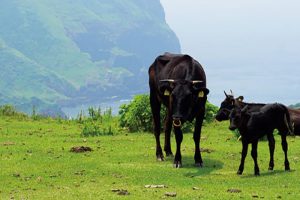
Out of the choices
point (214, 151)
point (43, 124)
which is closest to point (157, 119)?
point (214, 151)

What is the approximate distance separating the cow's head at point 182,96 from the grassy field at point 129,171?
145cm

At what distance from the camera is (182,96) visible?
15055 mm

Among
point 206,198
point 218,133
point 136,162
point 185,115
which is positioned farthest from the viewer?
point 218,133

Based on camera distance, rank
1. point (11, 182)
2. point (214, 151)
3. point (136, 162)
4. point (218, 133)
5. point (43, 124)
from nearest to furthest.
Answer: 1. point (11, 182)
2. point (136, 162)
3. point (214, 151)
4. point (218, 133)
5. point (43, 124)

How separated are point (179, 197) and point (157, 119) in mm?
7641

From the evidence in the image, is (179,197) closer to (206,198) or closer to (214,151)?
(206,198)

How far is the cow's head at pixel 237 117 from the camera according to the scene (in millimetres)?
14250

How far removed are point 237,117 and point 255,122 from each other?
0.54 m

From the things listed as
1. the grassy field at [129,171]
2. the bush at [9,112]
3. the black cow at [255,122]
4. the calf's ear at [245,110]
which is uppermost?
the bush at [9,112]

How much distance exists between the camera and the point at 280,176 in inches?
544

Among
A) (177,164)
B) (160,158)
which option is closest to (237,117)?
(177,164)

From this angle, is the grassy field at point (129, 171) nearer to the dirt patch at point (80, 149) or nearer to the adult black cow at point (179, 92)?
the dirt patch at point (80, 149)

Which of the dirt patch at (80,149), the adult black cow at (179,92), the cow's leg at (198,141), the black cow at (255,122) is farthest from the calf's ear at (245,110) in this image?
the dirt patch at (80,149)

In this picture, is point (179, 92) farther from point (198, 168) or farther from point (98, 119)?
point (98, 119)
